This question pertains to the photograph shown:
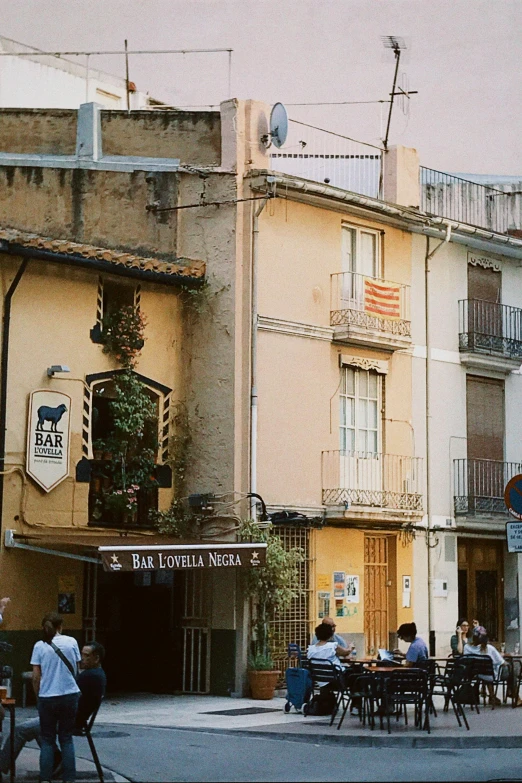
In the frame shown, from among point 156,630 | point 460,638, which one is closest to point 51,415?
point 156,630

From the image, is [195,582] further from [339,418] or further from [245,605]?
[339,418]

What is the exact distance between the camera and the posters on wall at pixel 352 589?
24359mm

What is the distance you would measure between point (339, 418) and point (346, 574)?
113 inches

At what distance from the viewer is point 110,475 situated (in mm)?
22078

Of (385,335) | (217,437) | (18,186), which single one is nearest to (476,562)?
(385,335)

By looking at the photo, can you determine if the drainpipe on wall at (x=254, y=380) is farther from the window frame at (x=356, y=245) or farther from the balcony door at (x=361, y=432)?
the window frame at (x=356, y=245)

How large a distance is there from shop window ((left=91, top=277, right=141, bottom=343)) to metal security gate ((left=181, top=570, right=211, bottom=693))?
4.55 m

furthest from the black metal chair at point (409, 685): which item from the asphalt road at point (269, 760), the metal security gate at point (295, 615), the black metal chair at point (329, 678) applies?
the metal security gate at point (295, 615)

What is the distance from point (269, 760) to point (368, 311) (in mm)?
11825

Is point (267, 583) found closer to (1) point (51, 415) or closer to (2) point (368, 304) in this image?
(1) point (51, 415)

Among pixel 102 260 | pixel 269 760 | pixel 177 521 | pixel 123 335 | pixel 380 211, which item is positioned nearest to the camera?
pixel 269 760

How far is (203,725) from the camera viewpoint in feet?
59.1

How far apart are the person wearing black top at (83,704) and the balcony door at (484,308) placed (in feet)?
50.3

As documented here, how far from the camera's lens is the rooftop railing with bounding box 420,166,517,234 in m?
29.1
